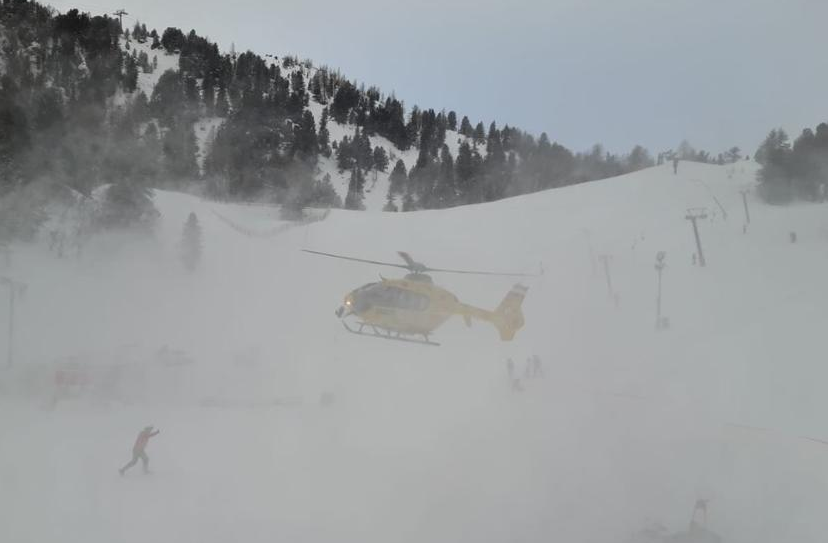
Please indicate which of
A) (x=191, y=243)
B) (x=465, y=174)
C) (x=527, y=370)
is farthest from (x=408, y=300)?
(x=465, y=174)

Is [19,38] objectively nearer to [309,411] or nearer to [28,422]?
[28,422]

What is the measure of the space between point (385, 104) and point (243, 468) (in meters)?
29.3

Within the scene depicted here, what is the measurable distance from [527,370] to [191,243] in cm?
453

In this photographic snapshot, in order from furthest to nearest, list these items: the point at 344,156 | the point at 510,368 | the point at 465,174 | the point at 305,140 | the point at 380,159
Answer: the point at 380,159 < the point at 344,156 < the point at 465,174 < the point at 305,140 < the point at 510,368

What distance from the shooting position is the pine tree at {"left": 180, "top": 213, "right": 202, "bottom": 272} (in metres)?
7.32

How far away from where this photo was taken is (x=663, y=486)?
4496 millimetres

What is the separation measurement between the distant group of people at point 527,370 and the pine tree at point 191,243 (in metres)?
4.25

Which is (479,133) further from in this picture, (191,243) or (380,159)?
(191,243)

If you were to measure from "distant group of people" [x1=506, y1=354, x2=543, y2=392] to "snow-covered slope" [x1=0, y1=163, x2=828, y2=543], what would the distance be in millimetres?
125

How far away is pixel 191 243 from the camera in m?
7.45

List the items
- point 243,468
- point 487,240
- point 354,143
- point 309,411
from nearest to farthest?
1. point 243,468
2. point 309,411
3. point 487,240
4. point 354,143

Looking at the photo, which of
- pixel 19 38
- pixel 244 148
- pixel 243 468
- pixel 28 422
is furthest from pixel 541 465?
pixel 244 148

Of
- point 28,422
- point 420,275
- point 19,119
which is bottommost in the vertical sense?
point 28,422

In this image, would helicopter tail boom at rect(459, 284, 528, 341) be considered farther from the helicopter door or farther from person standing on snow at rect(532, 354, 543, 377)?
person standing on snow at rect(532, 354, 543, 377)
